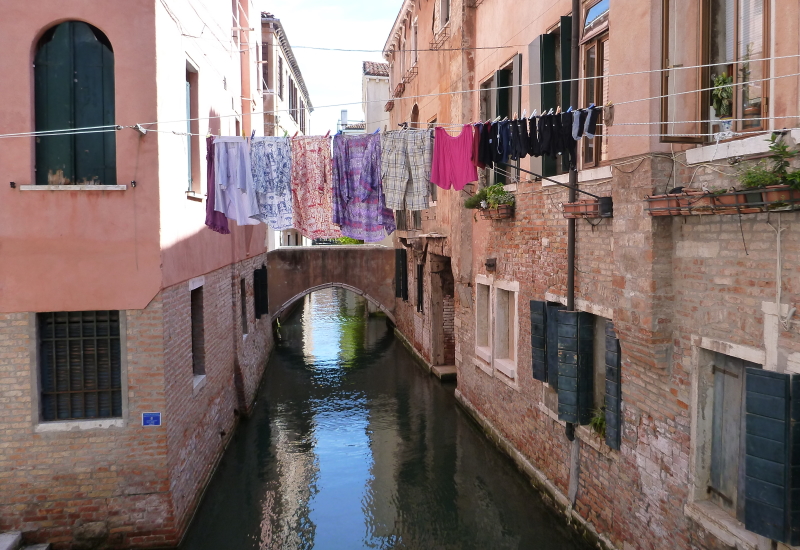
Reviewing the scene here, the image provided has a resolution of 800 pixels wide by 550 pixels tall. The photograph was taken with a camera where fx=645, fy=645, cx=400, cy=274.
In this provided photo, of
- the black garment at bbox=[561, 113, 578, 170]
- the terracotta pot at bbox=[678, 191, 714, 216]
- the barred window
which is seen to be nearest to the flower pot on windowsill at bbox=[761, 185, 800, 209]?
the terracotta pot at bbox=[678, 191, 714, 216]

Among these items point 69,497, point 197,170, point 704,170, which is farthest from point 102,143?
point 704,170

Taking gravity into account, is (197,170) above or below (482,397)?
above

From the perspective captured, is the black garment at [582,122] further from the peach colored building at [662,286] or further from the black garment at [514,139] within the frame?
Result: the black garment at [514,139]

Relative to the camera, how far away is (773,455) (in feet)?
14.3

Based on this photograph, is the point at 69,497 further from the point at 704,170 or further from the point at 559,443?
the point at 704,170

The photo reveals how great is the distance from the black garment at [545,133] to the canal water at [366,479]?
14.8 ft

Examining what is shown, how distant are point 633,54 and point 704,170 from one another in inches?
51.9

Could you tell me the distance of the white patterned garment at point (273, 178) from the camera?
7992mm

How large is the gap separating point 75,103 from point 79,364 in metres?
2.91

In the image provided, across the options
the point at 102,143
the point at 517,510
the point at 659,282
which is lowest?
the point at 517,510

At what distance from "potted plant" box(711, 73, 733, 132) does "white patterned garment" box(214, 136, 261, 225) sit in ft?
17.0

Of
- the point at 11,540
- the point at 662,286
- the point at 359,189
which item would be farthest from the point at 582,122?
the point at 11,540

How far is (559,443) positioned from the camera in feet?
27.3

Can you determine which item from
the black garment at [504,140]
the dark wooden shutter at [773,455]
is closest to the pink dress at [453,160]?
the black garment at [504,140]
